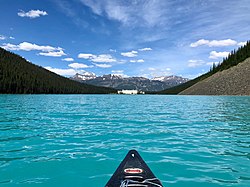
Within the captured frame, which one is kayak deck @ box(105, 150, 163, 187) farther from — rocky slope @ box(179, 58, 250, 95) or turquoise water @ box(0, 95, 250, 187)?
rocky slope @ box(179, 58, 250, 95)

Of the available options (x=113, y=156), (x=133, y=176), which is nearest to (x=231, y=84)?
(x=113, y=156)

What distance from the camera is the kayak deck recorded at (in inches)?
214

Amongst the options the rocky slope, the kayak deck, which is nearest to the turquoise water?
the kayak deck

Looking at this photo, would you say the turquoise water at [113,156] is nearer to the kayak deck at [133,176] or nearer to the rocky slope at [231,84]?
the kayak deck at [133,176]

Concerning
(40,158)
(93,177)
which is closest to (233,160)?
(93,177)

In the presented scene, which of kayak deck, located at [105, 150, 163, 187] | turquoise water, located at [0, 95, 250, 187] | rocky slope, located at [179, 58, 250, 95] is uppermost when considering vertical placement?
rocky slope, located at [179, 58, 250, 95]

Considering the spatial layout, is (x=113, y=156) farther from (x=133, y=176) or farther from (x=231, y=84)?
(x=231, y=84)

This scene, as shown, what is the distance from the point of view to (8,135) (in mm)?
15000

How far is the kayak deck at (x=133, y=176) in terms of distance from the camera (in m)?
5.45

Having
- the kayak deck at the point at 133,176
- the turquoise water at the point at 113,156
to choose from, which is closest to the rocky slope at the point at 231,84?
the turquoise water at the point at 113,156

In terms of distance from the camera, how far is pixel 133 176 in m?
5.94

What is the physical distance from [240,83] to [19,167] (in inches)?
4939

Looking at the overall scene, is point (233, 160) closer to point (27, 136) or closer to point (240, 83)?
point (27, 136)

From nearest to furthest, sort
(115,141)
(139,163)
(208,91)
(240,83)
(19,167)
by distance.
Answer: (139,163), (19,167), (115,141), (240,83), (208,91)
